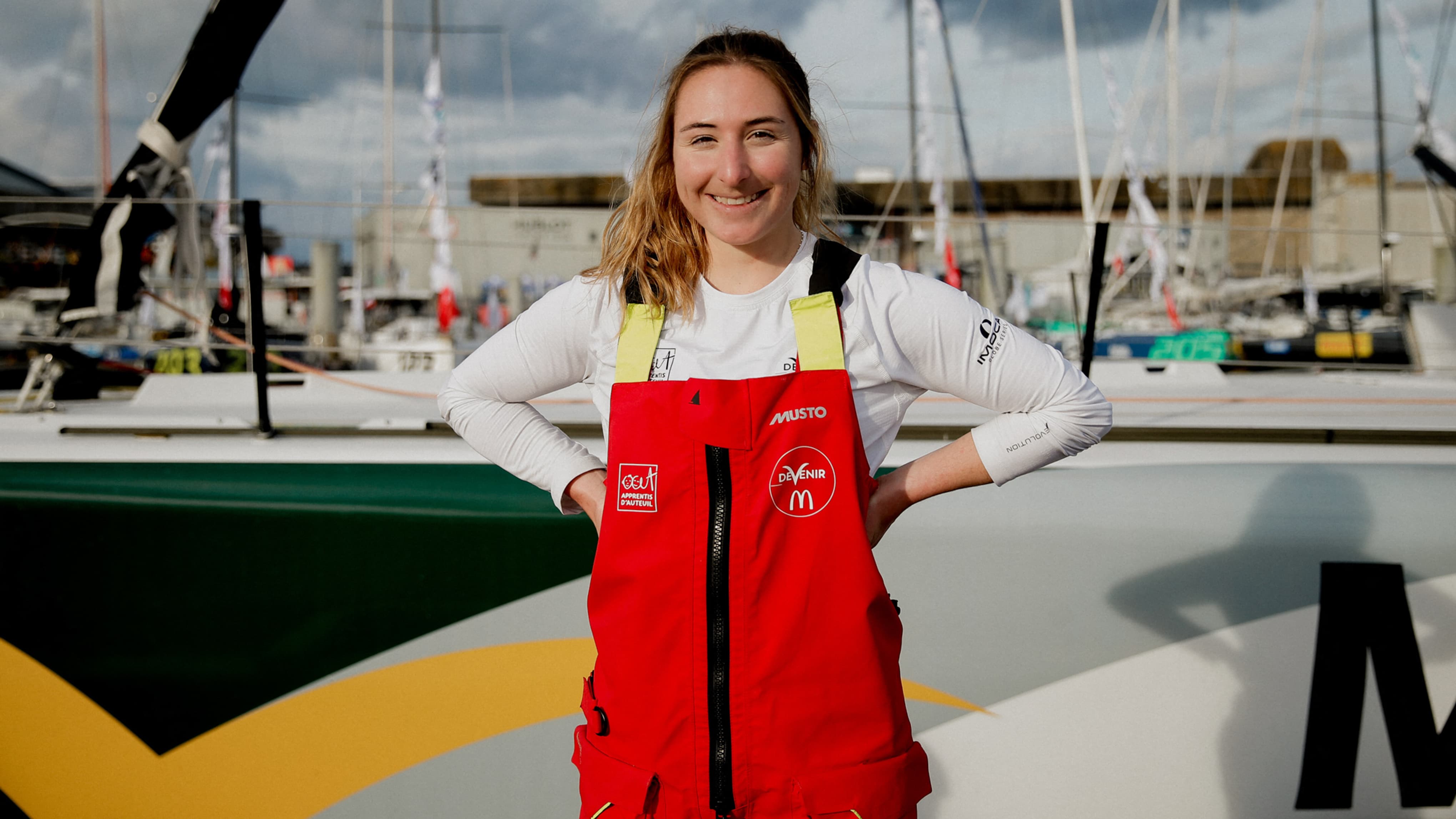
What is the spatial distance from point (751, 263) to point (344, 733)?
1627 mm

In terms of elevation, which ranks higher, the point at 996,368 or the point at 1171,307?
the point at 1171,307

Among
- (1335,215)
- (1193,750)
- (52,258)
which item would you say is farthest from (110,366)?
(1335,215)

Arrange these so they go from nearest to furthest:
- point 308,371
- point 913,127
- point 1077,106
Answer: point 308,371 → point 1077,106 → point 913,127

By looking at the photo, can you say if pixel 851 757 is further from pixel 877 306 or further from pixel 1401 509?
pixel 1401 509

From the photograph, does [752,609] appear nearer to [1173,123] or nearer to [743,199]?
[743,199]

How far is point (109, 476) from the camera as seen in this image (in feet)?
7.39

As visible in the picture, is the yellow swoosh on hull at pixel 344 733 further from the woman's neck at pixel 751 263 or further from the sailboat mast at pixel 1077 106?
the sailboat mast at pixel 1077 106

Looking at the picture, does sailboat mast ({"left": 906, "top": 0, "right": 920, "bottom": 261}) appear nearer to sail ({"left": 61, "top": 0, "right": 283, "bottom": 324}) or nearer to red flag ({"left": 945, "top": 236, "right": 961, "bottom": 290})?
red flag ({"left": 945, "top": 236, "right": 961, "bottom": 290})

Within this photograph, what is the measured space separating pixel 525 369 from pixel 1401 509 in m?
2.06

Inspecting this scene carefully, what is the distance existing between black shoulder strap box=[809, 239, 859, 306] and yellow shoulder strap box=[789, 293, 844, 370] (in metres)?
0.01

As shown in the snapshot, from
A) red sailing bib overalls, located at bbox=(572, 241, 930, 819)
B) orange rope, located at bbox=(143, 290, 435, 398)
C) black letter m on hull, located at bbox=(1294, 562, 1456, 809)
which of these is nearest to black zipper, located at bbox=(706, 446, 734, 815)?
red sailing bib overalls, located at bbox=(572, 241, 930, 819)

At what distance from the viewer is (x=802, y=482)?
43.8 inches

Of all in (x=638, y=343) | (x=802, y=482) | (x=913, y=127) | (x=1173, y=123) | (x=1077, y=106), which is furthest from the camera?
(x=1173, y=123)

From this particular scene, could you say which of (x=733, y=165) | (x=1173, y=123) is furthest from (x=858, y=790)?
(x=1173, y=123)
